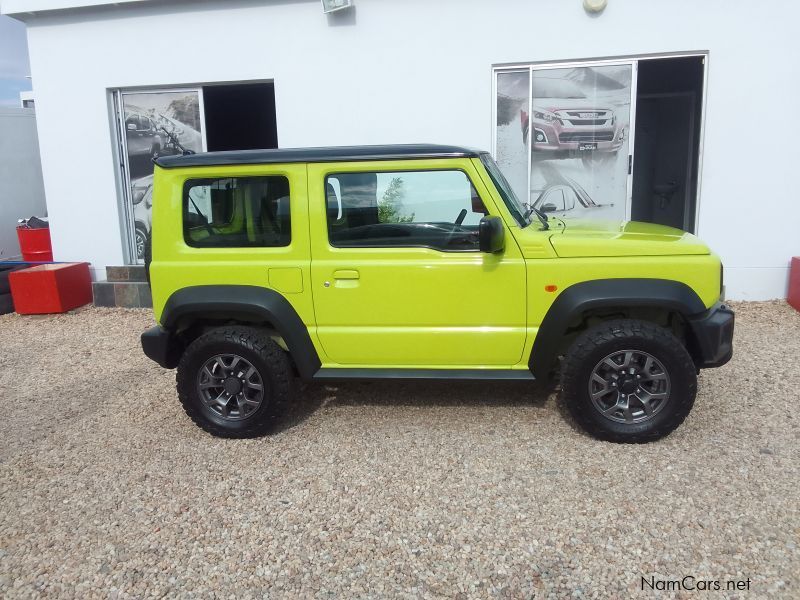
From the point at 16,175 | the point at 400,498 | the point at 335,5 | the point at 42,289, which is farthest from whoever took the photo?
the point at 16,175

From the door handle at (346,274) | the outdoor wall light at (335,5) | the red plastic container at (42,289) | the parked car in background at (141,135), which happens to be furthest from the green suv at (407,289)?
the parked car in background at (141,135)

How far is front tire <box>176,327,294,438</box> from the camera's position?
13.1ft

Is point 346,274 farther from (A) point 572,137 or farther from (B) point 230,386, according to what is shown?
(A) point 572,137

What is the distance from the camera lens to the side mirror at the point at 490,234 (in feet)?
11.8

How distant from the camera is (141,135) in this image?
8.45 metres

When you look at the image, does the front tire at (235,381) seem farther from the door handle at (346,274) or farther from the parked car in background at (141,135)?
the parked car in background at (141,135)

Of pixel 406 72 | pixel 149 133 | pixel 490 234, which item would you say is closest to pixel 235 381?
pixel 490 234

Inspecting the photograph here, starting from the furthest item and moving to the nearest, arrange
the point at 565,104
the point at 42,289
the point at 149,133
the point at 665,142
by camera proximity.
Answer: the point at 665,142
the point at 149,133
the point at 42,289
the point at 565,104

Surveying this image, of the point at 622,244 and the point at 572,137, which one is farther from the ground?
the point at 572,137

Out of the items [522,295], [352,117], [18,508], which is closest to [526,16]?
[352,117]

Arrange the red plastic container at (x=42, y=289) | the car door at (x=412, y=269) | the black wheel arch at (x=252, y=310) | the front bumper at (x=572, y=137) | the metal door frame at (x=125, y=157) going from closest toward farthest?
the car door at (x=412, y=269)
the black wheel arch at (x=252, y=310)
the front bumper at (x=572, y=137)
the red plastic container at (x=42, y=289)
the metal door frame at (x=125, y=157)

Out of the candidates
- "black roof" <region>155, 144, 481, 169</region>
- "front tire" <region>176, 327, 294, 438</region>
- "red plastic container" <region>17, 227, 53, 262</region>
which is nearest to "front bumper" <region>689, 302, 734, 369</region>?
"black roof" <region>155, 144, 481, 169</region>

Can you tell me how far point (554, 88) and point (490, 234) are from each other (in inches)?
176

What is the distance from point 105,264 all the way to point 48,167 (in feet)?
4.71
